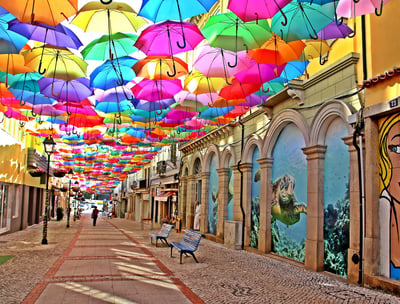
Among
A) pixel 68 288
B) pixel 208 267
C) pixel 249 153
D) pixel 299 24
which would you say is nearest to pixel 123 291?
pixel 68 288

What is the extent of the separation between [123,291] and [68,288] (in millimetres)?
1152

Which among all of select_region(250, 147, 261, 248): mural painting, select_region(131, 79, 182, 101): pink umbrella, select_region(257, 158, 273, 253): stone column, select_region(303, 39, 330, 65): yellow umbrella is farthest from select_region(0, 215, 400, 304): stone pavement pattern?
select_region(303, 39, 330, 65): yellow umbrella

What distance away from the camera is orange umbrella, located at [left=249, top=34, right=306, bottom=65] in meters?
8.22

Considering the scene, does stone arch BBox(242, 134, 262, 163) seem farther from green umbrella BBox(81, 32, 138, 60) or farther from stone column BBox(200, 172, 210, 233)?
green umbrella BBox(81, 32, 138, 60)

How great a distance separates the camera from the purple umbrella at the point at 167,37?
7586 mm

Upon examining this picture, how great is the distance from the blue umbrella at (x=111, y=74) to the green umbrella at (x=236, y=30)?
2626mm

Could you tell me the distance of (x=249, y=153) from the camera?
15.5m

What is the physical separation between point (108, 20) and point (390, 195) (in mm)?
6843

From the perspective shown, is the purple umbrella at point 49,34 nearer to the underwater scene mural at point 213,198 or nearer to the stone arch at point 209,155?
the stone arch at point 209,155

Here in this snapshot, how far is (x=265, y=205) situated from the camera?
1345 cm

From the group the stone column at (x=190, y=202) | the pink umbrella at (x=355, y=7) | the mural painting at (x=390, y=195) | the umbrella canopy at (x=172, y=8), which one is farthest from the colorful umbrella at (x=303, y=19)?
the stone column at (x=190, y=202)

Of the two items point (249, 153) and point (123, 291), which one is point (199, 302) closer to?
point (123, 291)

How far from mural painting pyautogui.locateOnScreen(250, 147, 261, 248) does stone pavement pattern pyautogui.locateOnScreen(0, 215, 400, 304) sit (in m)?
2.08

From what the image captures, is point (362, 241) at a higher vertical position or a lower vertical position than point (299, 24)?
lower
